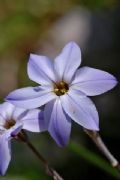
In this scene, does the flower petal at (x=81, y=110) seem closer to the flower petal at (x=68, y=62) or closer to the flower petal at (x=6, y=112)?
the flower petal at (x=68, y=62)

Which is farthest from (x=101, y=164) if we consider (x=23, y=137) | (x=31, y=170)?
(x=23, y=137)

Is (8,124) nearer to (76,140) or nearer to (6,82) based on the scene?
(76,140)

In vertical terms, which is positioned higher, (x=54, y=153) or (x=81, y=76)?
(x=81, y=76)

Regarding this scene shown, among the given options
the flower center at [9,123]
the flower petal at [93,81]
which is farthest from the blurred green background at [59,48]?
the flower petal at [93,81]

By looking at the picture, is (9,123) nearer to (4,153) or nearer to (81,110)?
(4,153)

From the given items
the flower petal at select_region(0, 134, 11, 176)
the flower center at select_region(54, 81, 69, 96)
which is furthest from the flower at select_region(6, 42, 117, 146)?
the flower petal at select_region(0, 134, 11, 176)

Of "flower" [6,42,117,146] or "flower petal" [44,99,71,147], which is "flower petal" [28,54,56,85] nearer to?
"flower" [6,42,117,146]

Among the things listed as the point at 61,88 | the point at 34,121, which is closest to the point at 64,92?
the point at 61,88
